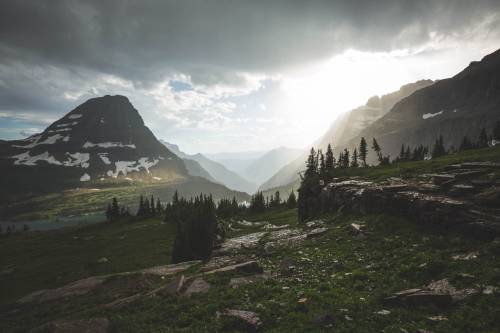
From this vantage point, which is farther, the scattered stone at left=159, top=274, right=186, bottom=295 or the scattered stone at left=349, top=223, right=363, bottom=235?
the scattered stone at left=349, top=223, right=363, bottom=235

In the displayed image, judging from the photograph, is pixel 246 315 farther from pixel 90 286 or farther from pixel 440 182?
pixel 440 182

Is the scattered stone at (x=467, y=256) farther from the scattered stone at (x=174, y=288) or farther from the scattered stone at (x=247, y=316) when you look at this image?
the scattered stone at (x=174, y=288)

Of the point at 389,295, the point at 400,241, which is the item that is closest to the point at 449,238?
the point at 400,241

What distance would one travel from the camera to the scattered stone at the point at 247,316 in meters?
14.9

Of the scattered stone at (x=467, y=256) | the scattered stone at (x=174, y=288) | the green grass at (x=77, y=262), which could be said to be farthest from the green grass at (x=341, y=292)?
the green grass at (x=77, y=262)

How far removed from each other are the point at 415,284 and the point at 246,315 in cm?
1092

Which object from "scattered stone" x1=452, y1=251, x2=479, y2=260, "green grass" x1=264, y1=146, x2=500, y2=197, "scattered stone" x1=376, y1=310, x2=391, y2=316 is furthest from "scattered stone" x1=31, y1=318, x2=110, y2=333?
"green grass" x1=264, y1=146, x2=500, y2=197

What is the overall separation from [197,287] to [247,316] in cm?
859

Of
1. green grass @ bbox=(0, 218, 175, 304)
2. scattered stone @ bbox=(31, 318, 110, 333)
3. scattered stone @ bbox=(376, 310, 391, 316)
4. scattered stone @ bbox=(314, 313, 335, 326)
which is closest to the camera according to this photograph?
scattered stone @ bbox=(314, 313, 335, 326)

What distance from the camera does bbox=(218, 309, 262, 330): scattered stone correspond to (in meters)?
14.9

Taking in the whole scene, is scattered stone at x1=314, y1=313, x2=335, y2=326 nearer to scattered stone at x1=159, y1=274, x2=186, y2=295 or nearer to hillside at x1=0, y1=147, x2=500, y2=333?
hillside at x1=0, y1=147, x2=500, y2=333

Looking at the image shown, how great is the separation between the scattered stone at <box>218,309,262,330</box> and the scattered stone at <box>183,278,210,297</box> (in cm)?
559

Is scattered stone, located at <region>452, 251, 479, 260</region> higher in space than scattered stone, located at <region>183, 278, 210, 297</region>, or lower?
higher

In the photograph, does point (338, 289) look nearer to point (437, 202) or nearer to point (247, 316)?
point (247, 316)
